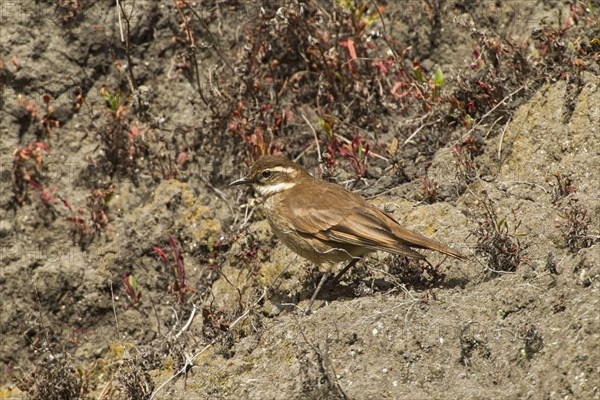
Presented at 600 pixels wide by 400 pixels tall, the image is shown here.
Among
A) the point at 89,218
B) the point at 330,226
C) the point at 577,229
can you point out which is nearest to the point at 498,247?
the point at 577,229

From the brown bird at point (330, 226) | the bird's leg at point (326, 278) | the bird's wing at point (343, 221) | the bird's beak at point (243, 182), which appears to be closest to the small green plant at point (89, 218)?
the bird's beak at point (243, 182)

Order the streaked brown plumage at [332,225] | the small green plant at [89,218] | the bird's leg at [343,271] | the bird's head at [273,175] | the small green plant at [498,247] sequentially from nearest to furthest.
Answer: the small green plant at [498,247] → the streaked brown plumage at [332,225] → the bird's leg at [343,271] → the bird's head at [273,175] → the small green plant at [89,218]

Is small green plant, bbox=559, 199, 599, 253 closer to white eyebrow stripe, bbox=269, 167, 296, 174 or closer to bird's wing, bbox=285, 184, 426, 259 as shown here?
bird's wing, bbox=285, 184, 426, 259

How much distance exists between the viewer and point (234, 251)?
9016 millimetres

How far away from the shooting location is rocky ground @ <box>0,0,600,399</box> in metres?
7.05

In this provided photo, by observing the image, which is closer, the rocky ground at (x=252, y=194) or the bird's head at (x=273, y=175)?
the rocky ground at (x=252, y=194)

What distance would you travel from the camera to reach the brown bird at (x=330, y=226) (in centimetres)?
764

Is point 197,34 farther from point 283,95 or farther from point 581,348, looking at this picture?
point 581,348

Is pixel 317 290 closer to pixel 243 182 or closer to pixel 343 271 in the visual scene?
pixel 343 271

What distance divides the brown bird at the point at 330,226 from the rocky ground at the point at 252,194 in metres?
0.27

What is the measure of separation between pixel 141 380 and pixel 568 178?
392cm

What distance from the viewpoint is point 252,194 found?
9.47 meters

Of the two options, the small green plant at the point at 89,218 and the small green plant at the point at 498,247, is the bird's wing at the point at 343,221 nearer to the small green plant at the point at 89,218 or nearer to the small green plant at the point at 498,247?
the small green plant at the point at 498,247

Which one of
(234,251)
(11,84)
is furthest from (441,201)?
(11,84)
